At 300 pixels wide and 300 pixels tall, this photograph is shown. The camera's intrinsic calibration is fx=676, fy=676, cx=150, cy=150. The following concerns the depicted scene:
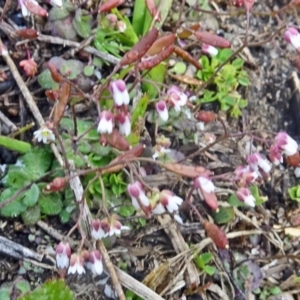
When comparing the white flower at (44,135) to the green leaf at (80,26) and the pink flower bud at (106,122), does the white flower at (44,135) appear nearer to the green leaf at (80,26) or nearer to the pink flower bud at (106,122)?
the pink flower bud at (106,122)

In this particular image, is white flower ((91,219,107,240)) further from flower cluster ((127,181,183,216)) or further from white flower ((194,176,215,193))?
white flower ((194,176,215,193))

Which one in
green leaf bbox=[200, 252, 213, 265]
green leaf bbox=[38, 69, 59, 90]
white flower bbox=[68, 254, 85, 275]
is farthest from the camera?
green leaf bbox=[38, 69, 59, 90]

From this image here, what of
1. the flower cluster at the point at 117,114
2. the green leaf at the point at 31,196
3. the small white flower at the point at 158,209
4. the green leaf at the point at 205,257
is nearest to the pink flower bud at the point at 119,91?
the flower cluster at the point at 117,114

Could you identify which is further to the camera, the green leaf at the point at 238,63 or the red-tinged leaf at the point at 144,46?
the green leaf at the point at 238,63

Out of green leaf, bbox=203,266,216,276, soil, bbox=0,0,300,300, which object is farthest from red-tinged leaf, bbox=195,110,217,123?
green leaf, bbox=203,266,216,276

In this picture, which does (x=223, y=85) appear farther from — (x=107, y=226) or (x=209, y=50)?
(x=107, y=226)

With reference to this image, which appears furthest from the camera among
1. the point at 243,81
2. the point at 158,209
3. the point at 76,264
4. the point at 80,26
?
the point at 243,81

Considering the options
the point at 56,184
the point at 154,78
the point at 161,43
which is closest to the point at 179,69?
the point at 154,78
